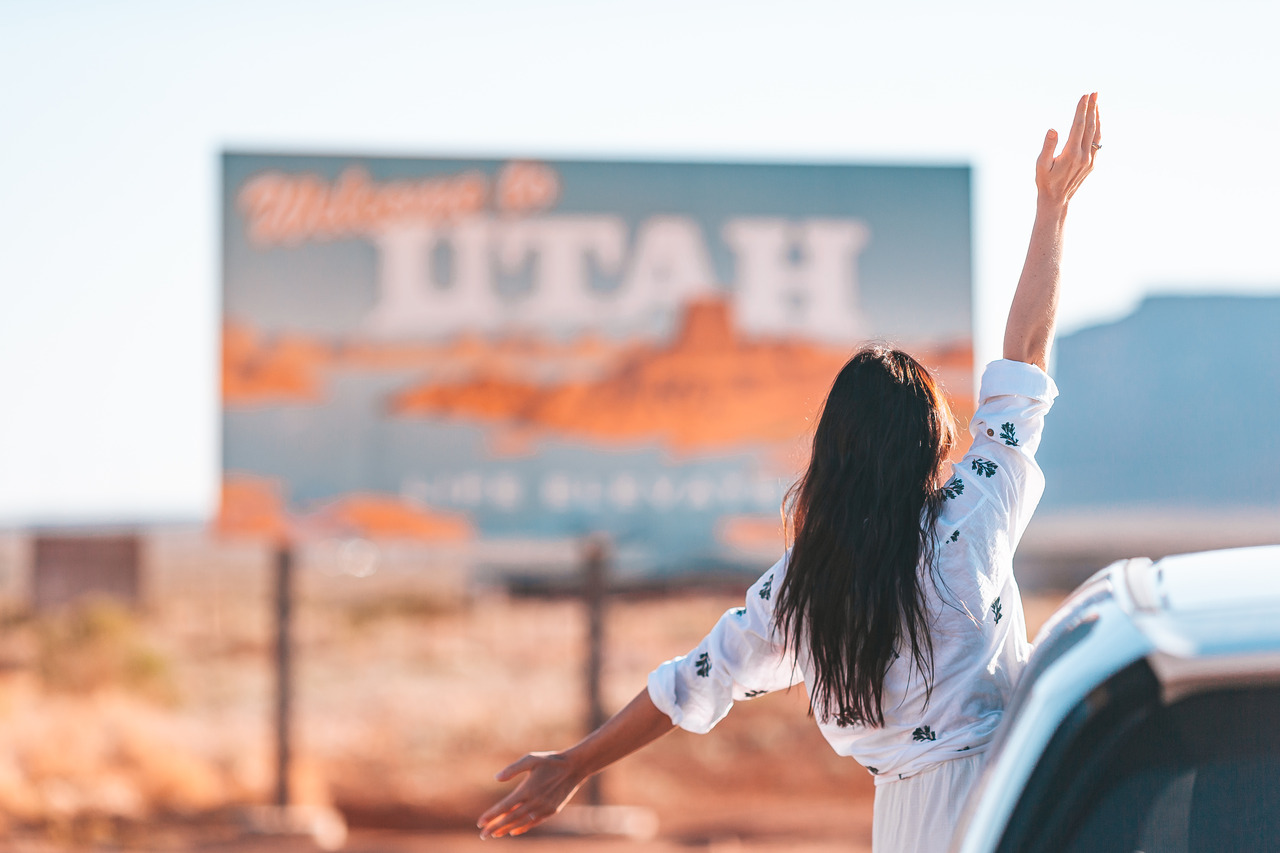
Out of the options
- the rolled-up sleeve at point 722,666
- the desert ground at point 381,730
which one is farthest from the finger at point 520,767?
the desert ground at point 381,730

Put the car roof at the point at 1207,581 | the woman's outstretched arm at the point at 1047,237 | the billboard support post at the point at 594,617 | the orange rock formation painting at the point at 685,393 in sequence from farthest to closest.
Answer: the orange rock formation painting at the point at 685,393, the billboard support post at the point at 594,617, the woman's outstretched arm at the point at 1047,237, the car roof at the point at 1207,581

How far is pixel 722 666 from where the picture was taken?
1870 mm

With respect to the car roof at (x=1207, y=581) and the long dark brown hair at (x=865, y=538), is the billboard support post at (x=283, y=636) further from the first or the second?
the car roof at (x=1207, y=581)

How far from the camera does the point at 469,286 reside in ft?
28.3

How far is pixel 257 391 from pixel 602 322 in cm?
243

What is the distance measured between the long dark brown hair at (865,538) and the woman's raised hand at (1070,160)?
1.52 feet

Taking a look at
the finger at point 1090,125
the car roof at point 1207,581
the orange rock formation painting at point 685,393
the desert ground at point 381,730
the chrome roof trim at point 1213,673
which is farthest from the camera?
the orange rock formation painting at point 685,393

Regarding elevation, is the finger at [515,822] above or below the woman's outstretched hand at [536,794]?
below

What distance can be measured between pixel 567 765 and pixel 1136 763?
0.95 metres

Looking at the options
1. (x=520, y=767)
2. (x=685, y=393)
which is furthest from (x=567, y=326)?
(x=520, y=767)

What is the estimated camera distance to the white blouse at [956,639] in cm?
178

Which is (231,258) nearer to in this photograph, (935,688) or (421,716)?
(421,716)

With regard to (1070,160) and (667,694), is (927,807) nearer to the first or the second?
(667,694)

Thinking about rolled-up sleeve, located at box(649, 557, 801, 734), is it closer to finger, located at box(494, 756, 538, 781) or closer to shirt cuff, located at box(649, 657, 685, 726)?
shirt cuff, located at box(649, 657, 685, 726)
